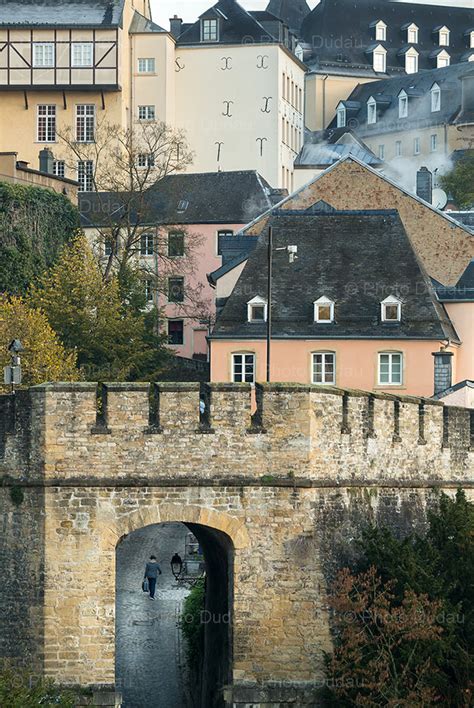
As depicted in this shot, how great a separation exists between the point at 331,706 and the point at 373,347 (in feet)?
116

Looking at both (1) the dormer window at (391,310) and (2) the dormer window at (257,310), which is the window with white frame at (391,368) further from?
(2) the dormer window at (257,310)

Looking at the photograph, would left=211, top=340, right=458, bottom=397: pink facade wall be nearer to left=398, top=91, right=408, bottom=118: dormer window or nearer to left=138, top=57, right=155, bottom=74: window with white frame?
left=138, top=57, right=155, bottom=74: window with white frame

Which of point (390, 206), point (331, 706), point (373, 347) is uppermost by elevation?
point (390, 206)

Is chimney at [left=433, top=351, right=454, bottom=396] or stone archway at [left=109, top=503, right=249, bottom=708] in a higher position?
chimney at [left=433, top=351, right=454, bottom=396]

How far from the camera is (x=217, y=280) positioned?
68.9 m

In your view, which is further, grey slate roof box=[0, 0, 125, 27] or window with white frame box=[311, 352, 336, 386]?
grey slate roof box=[0, 0, 125, 27]

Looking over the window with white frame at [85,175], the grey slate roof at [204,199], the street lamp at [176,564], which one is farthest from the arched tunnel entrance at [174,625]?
the window with white frame at [85,175]

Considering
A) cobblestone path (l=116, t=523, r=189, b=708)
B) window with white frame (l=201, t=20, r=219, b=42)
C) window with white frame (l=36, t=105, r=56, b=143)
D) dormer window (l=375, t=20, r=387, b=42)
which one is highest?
dormer window (l=375, t=20, r=387, b=42)

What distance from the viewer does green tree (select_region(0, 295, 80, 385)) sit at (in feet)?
167

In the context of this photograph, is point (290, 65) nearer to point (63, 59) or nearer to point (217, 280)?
point (63, 59)

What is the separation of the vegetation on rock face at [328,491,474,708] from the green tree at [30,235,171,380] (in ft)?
102

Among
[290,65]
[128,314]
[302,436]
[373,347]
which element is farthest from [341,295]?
[290,65]

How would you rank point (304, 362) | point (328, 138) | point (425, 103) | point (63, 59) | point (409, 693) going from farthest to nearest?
1. point (425, 103)
2. point (328, 138)
3. point (63, 59)
4. point (304, 362)
5. point (409, 693)

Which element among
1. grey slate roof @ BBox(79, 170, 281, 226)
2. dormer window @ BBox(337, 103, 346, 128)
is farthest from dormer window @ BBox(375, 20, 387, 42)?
grey slate roof @ BBox(79, 170, 281, 226)
